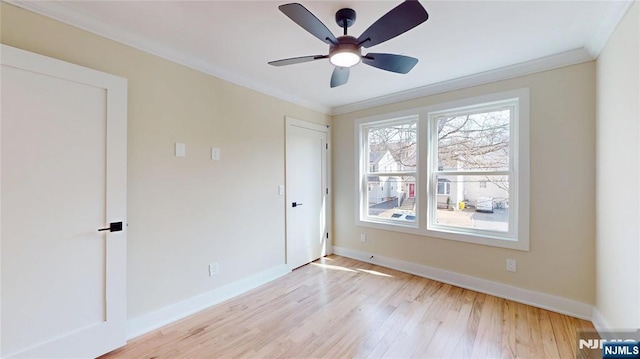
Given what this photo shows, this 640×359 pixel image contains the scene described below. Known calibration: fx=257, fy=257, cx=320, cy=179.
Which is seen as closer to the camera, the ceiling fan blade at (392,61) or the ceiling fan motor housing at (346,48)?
the ceiling fan motor housing at (346,48)

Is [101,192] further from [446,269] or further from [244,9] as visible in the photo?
[446,269]

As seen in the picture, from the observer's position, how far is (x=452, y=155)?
3.16 m

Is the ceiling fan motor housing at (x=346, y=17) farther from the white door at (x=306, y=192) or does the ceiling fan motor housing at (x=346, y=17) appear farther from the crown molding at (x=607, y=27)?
the white door at (x=306, y=192)

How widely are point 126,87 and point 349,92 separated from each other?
2417 mm

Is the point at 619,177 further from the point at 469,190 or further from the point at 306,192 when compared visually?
the point at 306,192

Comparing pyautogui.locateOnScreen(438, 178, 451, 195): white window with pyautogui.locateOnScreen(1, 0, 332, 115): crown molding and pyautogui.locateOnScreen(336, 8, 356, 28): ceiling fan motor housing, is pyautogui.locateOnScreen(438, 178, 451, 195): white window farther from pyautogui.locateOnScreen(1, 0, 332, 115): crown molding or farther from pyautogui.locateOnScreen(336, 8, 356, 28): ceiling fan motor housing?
pyautogui.locateOnScreen(1, 0, 332, 115): crown molding

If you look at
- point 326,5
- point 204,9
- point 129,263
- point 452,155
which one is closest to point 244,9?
point 204,9

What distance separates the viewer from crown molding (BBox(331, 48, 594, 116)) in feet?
7.64

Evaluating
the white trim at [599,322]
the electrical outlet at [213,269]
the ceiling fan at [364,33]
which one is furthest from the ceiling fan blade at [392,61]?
the white trim at [599,322]

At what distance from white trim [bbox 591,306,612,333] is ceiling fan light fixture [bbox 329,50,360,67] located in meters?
2.76

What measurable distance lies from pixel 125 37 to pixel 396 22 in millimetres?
2055

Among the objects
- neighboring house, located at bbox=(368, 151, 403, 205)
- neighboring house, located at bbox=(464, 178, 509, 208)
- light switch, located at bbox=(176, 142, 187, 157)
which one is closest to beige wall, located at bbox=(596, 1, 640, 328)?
neighboring house, located at bbox=(464, 178, 509, 208)

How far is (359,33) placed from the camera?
202 cm

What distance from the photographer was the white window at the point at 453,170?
107 inches
